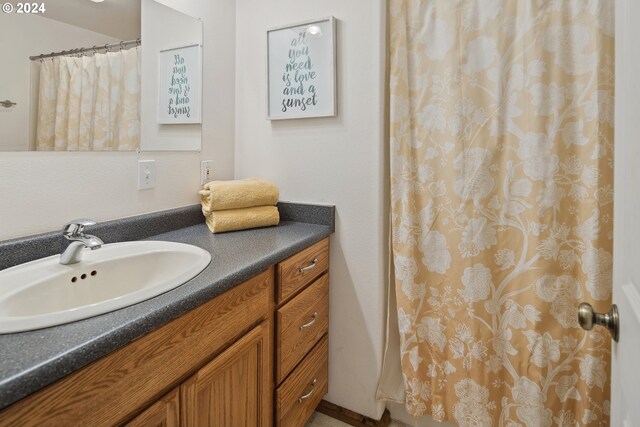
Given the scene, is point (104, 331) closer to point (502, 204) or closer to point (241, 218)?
point (241, 218)

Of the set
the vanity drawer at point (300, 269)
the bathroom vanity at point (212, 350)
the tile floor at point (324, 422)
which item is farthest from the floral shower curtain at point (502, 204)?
the bathroom vanity at point (212, 350)

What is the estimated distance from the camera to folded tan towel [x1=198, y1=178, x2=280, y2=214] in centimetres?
146

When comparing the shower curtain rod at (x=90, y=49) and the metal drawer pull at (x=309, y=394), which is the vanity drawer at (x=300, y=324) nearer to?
the metal drawer pull at (x=309, y=394)

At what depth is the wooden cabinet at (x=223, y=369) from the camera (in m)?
0.64

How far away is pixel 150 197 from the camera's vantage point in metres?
1.42

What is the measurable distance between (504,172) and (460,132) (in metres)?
0.21

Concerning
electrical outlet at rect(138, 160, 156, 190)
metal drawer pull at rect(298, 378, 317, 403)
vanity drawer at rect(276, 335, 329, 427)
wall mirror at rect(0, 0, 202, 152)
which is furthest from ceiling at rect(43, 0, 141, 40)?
metal drawer pull at rect(298, 378, 317, 403)

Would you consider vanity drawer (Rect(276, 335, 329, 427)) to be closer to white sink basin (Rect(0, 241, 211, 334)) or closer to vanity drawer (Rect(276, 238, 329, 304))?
vanity drawer (Rect(276, 238, 329, 304))

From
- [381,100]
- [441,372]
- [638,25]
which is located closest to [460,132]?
[381,100]

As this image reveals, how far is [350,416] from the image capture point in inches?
64.6

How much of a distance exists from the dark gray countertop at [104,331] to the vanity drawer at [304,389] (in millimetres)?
504

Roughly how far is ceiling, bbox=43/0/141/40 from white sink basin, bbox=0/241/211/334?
2.28ft

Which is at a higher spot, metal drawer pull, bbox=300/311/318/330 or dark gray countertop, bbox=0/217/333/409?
dark gray countertop, bbox=0/217/333/409

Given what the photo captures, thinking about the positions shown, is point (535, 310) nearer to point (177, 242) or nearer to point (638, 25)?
point (638, 25)
